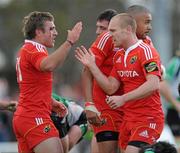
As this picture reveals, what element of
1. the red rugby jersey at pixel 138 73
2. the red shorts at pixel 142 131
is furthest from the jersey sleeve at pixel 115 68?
the red shorts at pixel 142 131

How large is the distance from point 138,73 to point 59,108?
50.2 inches

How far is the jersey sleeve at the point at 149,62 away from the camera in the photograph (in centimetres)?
995

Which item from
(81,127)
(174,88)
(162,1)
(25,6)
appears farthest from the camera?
(25,6)

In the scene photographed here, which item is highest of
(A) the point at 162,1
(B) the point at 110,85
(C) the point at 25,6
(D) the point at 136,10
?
(D) the point at 136,10

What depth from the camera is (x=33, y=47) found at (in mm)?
10352

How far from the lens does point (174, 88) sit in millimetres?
13711

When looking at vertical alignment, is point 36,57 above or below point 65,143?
above

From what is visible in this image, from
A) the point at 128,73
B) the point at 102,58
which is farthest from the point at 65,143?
the point at 128,73

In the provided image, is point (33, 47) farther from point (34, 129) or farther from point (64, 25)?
point (64, 25)

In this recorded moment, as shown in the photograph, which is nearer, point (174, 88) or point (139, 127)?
point (139, 127)

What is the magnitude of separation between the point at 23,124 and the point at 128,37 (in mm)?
1550

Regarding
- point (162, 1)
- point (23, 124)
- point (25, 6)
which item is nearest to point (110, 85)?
point (23, 124)

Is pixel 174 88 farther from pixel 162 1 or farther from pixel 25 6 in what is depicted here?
pixel 25 6

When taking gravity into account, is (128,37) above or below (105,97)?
above
